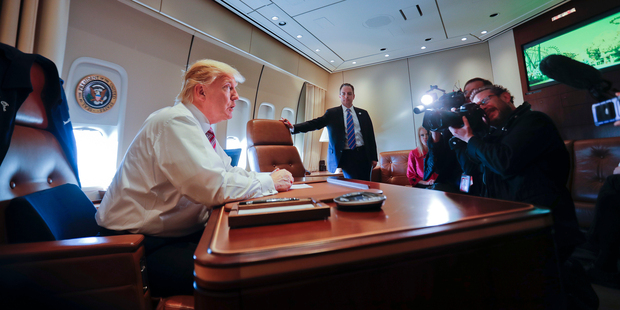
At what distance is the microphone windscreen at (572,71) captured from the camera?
1.45 meters

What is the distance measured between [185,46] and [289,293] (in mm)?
3712

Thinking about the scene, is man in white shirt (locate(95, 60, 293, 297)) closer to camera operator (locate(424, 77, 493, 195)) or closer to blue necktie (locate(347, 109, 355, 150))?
camera operator (locate(424, 77, 493, 195))

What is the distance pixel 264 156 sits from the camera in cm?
237

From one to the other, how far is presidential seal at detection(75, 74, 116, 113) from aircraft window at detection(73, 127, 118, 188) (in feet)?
0.84

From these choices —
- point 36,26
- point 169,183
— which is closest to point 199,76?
point 169,183

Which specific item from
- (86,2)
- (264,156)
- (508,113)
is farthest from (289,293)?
(86,2)

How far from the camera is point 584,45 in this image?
10.0 feet

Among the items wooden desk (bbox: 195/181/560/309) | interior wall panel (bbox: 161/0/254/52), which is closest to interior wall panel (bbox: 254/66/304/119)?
interior wall panel (bbox: 161/0/254/52)

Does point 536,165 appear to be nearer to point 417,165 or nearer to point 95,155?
point 417,165

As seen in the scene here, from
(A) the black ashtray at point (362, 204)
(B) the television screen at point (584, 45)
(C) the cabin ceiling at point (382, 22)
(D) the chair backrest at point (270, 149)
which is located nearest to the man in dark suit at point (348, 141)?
(D) the chair backrest at point (270, 149)

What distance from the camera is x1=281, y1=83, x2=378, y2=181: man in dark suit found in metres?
3.07

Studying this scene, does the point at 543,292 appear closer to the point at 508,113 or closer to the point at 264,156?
the point at 508,113

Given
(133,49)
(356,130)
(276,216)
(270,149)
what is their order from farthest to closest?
(356,130) < (133,49) < (270,149) < (276,216)

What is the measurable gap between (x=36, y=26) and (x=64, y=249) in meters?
2.53
